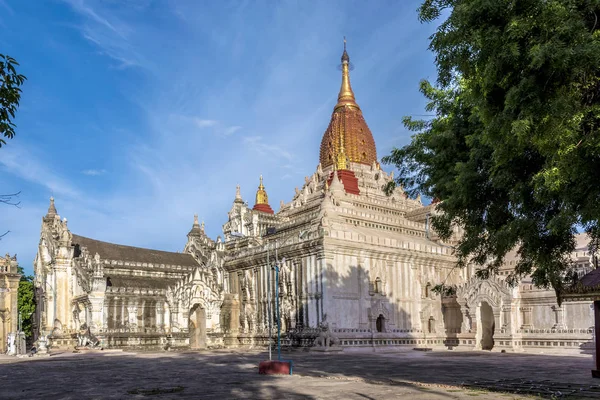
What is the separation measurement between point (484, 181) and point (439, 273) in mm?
36282

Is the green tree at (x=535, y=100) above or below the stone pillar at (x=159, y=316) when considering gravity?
above

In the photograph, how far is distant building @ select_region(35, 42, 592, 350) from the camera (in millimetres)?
43438

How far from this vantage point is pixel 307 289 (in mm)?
45469

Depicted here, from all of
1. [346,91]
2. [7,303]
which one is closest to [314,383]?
[7,303]

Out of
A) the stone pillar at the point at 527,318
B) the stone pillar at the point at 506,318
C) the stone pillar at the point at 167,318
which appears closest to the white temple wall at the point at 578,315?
the stone pillar at the point at 527,318

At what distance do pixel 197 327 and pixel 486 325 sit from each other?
24301mm

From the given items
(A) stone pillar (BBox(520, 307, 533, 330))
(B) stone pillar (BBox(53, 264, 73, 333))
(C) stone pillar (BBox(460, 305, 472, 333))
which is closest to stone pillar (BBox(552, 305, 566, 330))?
(A) stone pillar (BBox(520, 307, 533, 330))

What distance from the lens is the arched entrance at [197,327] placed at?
53.3 metres

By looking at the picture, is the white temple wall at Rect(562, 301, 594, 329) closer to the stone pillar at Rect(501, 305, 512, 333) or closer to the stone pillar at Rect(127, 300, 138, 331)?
the stone pillar at Rect(501, 305, 512, 333)

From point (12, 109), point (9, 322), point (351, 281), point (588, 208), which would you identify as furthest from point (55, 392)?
point (9, 322)

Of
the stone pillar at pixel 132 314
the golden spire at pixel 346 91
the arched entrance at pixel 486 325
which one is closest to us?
the arched entrance at pixel 486 325

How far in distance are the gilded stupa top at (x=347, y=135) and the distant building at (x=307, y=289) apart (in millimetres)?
6981

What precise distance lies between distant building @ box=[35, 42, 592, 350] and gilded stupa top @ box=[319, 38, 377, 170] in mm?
6981

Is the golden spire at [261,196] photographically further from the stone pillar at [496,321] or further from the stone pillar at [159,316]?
the stone pillar at [496,321]
